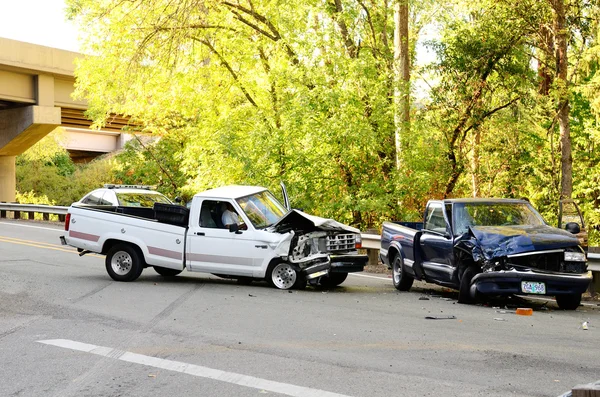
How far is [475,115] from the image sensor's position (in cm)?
2297

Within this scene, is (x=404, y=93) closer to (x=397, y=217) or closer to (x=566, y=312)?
(x=397, y=217)

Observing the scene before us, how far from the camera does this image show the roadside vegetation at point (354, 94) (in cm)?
2244

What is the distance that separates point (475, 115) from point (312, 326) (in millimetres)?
14162

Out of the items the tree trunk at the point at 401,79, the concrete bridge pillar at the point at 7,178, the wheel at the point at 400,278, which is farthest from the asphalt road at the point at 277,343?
the concrete bridge pillar at the point at 7,178

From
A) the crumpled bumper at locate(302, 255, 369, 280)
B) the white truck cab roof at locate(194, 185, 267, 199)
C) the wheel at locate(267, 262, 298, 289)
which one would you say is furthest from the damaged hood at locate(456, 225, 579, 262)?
the white truck cab roof at locate(194, 185, 267, 199)

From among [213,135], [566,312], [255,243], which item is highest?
[213,135]

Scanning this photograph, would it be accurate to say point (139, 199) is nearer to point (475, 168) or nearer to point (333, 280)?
point (333, 280)

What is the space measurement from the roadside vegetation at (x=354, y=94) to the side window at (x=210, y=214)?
25.5 ft

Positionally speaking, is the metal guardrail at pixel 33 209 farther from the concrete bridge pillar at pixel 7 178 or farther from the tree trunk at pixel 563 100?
the tree trunk at pixel 563 100

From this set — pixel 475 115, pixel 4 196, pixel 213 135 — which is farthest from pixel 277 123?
pixel 4 196

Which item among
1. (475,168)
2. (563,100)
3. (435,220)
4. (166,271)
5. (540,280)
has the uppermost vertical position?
(563,100)

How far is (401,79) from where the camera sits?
2294cm

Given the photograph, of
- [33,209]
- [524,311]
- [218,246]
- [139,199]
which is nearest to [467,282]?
[524,311]

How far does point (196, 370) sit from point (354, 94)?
50.5 feet
